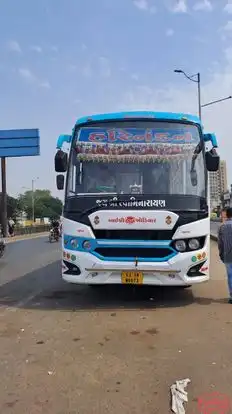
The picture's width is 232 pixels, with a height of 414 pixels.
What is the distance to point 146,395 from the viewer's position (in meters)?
4.12

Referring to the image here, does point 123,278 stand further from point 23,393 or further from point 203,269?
point 23,393

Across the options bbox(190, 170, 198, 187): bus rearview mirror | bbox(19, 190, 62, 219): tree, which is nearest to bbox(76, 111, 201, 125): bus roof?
bbox(190, 170, 198, 187): bus rearview mirror

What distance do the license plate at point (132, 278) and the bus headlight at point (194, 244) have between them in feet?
2.91

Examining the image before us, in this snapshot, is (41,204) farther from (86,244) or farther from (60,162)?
(86,244)

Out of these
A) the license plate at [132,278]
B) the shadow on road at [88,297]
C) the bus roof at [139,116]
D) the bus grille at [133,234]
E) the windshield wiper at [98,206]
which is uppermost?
the bus roof at [139,116]

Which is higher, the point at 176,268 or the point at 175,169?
the point at 175,169

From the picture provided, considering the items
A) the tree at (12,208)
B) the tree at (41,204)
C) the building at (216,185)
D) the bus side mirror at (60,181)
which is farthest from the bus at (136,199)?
the tree at (41,204)

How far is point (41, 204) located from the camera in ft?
445

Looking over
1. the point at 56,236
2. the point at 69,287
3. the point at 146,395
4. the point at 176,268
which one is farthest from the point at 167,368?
the point at 56,236

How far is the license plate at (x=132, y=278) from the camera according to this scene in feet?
24.0

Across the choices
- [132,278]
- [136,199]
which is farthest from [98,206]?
[132,278]

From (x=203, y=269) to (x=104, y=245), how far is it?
164 cm

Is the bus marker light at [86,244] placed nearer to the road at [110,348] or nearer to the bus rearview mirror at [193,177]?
the road at [110,348]

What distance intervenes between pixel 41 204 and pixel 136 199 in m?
130
